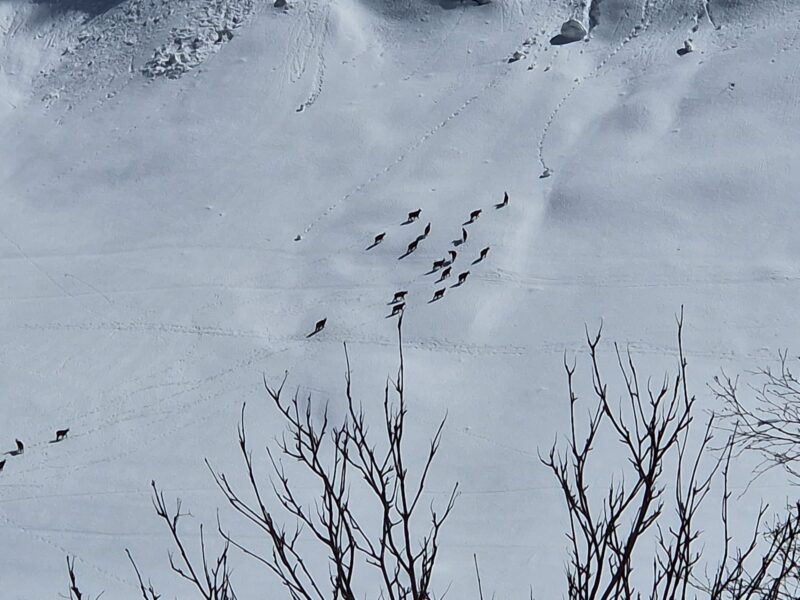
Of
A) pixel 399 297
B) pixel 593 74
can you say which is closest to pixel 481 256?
pixel 399 297

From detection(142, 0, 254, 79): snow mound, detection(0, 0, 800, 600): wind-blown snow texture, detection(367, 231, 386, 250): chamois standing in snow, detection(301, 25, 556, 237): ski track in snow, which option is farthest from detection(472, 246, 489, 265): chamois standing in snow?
detection(142, 0, 254, 79): snow mound

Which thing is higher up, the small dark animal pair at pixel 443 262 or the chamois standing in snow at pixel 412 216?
the chamois standing in snow at pixel 412 216

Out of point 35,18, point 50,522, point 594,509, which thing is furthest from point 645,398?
point 35,18

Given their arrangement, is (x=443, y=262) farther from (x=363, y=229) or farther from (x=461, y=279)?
(x=363, y=229)

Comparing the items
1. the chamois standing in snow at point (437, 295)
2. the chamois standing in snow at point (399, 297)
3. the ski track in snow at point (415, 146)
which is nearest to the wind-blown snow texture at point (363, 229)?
the ski track in snow at point (415, 146)

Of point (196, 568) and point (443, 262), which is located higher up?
point (443, 262)

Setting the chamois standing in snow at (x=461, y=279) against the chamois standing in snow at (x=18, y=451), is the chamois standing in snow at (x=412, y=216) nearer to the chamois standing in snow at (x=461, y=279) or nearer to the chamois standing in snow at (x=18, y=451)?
the chamois standing in snow at (x=461, y=279)

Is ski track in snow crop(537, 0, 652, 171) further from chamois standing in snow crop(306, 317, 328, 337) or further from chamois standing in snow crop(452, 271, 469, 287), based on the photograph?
chamois standing in snow crop(306, 317, 328, 337)

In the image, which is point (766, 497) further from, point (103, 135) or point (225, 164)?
point (103, 135)
